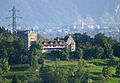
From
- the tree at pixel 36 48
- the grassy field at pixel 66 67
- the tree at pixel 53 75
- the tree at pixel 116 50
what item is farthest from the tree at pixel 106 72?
the tree at pixel 116 50

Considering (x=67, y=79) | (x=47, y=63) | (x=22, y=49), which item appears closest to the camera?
(x=67, y=79)

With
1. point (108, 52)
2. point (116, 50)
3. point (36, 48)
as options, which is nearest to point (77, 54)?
point (108, 52)

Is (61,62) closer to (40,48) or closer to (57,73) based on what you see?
(40,48)

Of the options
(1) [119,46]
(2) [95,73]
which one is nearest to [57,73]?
(2) [95,73]

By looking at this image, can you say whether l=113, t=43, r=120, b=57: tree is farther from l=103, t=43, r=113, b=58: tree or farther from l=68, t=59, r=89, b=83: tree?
l=68, t=59, r=89, b=83: tree

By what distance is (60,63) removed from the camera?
224ft

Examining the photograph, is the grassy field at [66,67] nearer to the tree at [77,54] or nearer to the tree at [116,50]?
the tree at [77,54]

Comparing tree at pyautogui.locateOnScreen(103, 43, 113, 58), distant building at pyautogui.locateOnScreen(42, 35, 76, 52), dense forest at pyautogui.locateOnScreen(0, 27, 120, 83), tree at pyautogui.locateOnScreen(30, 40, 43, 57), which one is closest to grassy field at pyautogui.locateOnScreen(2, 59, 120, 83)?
dense forest at pyautogui.locateOnScreen(0, 27, 120, 83)

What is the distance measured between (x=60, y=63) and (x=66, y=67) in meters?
2.42

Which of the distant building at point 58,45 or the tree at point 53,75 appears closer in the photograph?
the tree at point 53,75

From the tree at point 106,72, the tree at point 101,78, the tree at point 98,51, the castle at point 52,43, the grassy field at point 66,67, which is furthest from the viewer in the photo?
the castle at point 52,43

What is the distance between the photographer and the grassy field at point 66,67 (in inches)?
2480

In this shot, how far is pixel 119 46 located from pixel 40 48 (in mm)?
10130

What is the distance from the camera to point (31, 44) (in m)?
72.6
